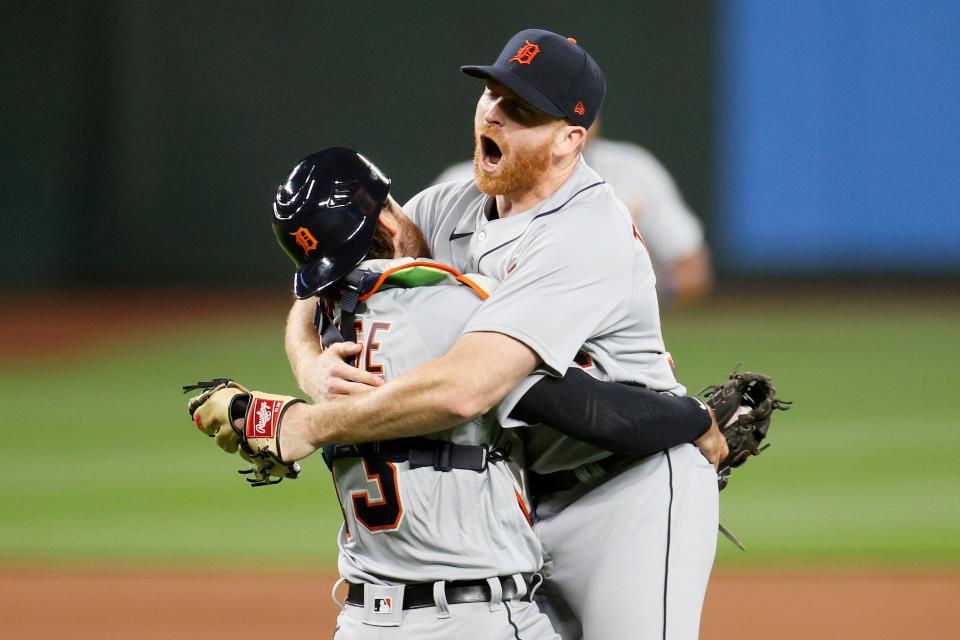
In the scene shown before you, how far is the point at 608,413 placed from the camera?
281 centimetres

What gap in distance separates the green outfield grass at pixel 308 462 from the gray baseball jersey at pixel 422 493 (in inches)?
170

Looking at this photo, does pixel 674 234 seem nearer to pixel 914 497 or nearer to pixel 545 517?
pixel 914 497

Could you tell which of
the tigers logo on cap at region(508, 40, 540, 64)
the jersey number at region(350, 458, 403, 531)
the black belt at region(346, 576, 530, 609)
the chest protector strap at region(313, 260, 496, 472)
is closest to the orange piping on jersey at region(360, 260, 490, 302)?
the chest protector strap at region(313, 260, 496, 472)

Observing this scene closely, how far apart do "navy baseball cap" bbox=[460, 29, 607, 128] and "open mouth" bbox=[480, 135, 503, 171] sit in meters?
0.16

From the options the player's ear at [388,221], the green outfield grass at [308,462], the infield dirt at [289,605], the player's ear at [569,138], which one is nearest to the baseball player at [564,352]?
the player's ear at [569,138]

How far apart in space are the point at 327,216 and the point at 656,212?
439 centimetres

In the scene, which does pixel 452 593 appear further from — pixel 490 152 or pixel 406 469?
pixel 490 152

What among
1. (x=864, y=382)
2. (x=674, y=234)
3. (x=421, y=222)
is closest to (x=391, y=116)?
(x=864, y=382)

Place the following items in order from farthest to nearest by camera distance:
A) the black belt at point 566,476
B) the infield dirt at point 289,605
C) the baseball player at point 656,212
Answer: the baseball player at point 656,212 → the infield dirt at point 289,605 → the black belt at point 566,476

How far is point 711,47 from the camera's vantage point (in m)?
15.7

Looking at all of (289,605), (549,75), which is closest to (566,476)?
(549,75)

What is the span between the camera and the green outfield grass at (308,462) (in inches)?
286

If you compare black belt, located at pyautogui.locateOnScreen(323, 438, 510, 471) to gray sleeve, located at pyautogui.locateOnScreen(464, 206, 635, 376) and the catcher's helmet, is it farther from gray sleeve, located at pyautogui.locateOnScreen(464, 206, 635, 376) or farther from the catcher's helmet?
the catcher's helmet

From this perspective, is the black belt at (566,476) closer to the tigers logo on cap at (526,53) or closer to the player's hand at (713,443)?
the player's hand at (713,443)
